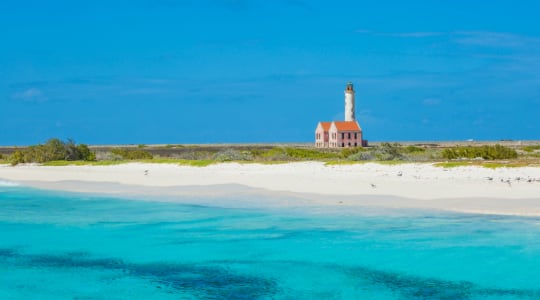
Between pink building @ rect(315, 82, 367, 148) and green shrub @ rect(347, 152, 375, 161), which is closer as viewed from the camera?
green shrub @ rect(347, 152, 375, 161)

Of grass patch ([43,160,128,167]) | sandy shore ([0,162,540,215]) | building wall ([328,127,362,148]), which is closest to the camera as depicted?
sandy shore ([0,162,540,215])

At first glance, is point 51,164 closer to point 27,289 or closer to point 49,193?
point 49,193

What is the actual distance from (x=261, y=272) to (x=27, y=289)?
13.5ft

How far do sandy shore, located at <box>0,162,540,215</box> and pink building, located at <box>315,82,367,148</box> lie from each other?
3890 centimetres

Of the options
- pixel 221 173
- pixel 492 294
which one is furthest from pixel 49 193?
pixel 492 294

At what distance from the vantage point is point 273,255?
528 inches

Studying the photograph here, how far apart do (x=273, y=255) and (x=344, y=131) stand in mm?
57940

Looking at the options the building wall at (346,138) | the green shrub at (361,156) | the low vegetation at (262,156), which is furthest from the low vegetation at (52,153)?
the building wall at (346,138)

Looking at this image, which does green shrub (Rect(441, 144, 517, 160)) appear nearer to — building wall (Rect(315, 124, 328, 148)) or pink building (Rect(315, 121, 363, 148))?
pink building (Rect(315, 121, 363, 148))

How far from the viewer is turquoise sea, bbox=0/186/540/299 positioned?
10773 mm

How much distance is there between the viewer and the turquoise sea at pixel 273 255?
10.8m

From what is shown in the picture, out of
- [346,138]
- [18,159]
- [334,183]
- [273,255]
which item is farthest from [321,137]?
[273,255]

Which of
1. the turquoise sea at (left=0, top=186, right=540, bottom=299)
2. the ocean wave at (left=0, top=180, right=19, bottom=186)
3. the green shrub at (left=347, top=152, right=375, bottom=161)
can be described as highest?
the green shrub at (left=347, top=152, right=375, bottom=161)

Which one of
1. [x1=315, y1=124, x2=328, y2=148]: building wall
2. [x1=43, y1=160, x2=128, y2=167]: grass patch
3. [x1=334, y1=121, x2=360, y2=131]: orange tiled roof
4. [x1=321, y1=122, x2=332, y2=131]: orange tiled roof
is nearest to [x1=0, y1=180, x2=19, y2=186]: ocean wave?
[x1=43, y1=160, x2=128, y2=167]: grass patch
